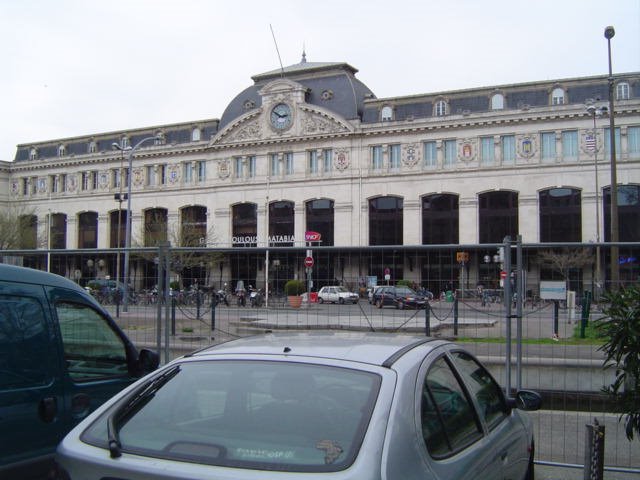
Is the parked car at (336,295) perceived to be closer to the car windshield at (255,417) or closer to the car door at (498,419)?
the car door at (498,419)

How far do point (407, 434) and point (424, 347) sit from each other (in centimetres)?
96

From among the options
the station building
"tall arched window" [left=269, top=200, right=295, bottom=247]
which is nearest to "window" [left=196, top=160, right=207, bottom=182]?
the station building

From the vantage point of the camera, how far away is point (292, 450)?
273 cm

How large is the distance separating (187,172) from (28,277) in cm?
6194

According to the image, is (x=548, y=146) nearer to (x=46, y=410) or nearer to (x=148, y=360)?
(x=148, y=360)

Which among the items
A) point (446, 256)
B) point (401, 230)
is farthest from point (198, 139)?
point (446, 256)

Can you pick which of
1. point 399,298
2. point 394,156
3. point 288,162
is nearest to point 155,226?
point 288,162

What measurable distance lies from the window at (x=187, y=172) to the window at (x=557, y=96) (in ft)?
112

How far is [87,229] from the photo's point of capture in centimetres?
6969

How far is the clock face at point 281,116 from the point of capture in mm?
59656

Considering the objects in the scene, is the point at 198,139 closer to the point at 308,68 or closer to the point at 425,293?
the point at 308,68

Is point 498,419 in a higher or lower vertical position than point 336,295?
lower

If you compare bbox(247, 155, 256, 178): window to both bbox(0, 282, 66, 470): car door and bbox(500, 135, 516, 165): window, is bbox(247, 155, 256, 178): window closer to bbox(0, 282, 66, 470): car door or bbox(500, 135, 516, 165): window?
bbox(500, 135, 516, 165): window

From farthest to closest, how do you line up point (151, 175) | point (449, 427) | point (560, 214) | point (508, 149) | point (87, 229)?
1. point (87, 229)
2. point (151, 175)
3. point (508, 149)
4. point (560, 214)
5. point (449, 427)
